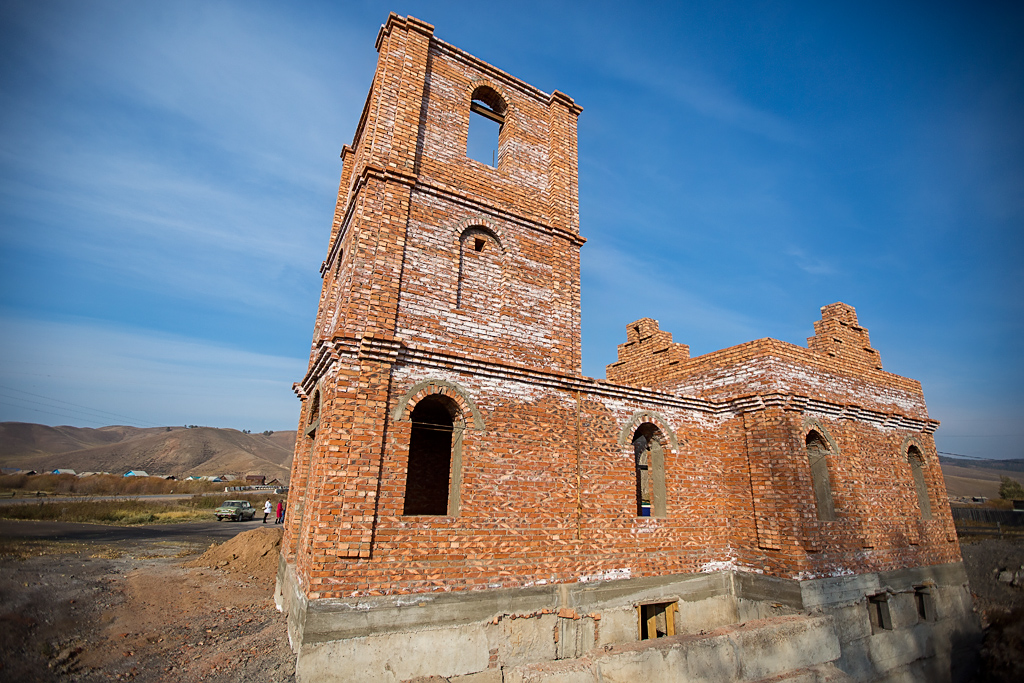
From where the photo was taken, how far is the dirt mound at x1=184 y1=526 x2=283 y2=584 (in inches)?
434

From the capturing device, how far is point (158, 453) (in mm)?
76062

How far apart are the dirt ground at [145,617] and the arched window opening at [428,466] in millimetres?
2802

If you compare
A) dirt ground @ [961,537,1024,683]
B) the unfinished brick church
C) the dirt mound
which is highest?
the unfinished brick church

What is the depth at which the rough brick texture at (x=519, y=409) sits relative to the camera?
591 centimetres

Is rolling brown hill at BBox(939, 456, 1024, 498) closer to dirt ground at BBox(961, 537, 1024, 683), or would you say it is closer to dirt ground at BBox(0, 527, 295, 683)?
dirt ground at BBox(961, 537, 1024, 683)

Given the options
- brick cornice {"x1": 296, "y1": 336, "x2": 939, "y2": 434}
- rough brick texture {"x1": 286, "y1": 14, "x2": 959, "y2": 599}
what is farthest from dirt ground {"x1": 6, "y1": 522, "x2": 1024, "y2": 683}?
brick cornice {"x1": 296, "y1": 336, "x2": 939, "y2": 434}

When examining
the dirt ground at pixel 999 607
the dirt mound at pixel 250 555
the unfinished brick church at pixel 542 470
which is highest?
the unfinished brick church at pixel 542 470

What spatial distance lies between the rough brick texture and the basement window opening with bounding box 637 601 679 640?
2.07 ft

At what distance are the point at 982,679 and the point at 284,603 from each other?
538 inches

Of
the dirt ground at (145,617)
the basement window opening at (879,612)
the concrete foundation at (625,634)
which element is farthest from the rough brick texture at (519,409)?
the dirt ground at (145,617)

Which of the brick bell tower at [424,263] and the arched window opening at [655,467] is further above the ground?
the brick bell tower at [424,263]

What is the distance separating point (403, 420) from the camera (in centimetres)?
615

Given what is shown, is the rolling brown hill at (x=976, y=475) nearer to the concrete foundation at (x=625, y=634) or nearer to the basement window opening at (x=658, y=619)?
the concrete foundation at (x=625, y=634)

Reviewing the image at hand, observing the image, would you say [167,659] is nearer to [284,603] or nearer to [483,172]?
[284,603]
